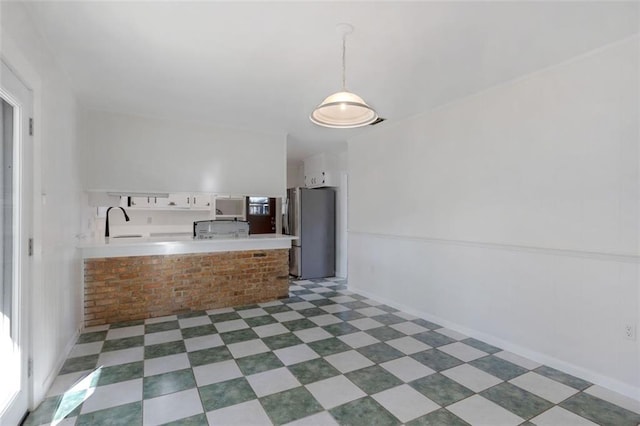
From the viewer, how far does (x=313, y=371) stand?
8.50ft

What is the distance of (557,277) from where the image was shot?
2.68 metres

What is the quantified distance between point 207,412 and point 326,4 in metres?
2.58

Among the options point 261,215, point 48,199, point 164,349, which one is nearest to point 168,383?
point 164,349

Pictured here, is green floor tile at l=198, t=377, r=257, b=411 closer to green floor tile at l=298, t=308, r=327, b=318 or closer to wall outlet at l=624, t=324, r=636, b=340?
green floor tile at l=298, t=308, r=327, b=318


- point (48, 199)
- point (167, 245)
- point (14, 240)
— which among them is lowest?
point (167, 245)

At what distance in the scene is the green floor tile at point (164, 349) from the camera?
288 centimetres

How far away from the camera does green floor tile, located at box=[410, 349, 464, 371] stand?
2688 millimetres

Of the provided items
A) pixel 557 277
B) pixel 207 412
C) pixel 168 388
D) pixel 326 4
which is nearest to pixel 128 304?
pixel 168 388

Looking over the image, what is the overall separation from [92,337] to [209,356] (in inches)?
54.6

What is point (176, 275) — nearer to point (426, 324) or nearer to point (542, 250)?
point (426, 324)

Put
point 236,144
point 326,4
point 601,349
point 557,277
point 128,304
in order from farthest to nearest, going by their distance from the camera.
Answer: point 236,144
point 128,304
point 557,277
point 601,349
point 326,4

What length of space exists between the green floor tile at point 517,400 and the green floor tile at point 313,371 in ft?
3.64

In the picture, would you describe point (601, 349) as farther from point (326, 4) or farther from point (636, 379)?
point (326, 4)

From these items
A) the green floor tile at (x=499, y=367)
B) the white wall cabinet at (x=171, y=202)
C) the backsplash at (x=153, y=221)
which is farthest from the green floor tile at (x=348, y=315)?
the backsplash at (x=153, y=221)
